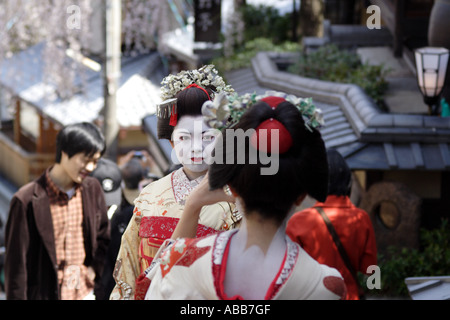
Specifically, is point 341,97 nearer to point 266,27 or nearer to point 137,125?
point 137,125

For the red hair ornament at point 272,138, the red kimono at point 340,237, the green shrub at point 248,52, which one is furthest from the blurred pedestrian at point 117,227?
the green shrub at point 248,52

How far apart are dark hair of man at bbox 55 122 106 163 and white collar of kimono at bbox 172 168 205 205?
2.21 m

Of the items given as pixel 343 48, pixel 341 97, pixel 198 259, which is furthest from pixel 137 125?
pixel 198 259

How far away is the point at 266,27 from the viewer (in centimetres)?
1930

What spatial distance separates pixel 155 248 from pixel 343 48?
12377 millimetres

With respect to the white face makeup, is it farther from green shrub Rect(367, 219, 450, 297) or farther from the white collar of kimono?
green shrub Rect(367, 219, 450, 297)

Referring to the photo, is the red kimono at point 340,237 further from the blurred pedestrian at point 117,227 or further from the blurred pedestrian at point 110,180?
the blurred pedestrian at point 110,180

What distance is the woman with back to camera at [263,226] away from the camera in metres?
2.85

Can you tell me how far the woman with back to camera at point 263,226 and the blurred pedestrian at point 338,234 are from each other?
2.38 m

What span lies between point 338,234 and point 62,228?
226 centimetres

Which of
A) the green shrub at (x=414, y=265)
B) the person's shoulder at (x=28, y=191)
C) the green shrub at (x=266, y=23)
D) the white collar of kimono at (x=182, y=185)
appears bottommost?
the green shrub at (x=414, y=265)

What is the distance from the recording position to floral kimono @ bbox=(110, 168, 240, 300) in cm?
378

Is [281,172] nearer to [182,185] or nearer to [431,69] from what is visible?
[182,185]
